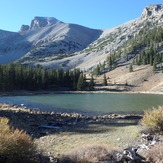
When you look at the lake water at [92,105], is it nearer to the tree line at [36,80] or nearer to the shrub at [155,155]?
the shrub at [155,155]

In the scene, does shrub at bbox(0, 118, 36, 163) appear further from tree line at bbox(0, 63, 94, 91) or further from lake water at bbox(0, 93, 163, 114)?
tree line at bbox(0, 63, 94, 91)

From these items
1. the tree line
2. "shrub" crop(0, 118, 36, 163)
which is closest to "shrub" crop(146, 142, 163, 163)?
"shrub" crop(0, 118, 36, 163)

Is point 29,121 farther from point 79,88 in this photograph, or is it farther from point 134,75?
point 134,75

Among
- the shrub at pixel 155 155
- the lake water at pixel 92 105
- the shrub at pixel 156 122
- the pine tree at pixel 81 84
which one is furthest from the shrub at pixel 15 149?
the pine tree at pixel 81 84

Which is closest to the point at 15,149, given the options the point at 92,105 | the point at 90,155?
the point at 90,155

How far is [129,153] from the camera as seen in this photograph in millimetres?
9367

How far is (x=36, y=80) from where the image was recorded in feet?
328

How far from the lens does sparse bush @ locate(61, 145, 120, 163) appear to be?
855 cm

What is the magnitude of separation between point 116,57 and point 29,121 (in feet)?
492

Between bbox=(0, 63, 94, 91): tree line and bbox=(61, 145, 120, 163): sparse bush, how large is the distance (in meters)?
81.3

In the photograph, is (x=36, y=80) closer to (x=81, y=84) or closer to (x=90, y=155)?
(x=81, y=84)

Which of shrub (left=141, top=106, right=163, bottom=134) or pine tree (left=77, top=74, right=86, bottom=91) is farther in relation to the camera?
pine tree (left=77, top=74, right=86, bottom=91)

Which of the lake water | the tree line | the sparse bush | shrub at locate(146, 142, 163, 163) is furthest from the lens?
the tree line

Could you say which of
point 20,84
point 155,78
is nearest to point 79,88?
point 20,84
